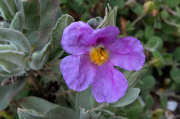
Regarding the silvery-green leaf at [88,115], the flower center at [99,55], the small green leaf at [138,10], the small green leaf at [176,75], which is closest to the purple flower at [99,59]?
the flower center at [99,55]

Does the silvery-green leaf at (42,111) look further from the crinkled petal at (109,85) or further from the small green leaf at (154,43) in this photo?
the small green leaf at (154,43)

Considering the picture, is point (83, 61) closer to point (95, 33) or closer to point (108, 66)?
point (108, 66)

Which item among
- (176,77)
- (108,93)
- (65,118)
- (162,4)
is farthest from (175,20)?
(65,118)

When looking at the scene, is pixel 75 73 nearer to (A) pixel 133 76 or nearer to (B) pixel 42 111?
(A) pixel 133 76

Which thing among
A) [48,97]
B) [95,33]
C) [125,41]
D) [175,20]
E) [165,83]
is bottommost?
[165,83]

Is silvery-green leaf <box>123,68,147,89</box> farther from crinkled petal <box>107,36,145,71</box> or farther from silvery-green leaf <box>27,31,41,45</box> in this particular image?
silvery-green leaf <box>27,31,41,45</box>

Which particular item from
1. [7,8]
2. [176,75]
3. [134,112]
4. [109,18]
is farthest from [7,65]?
[176,75]
